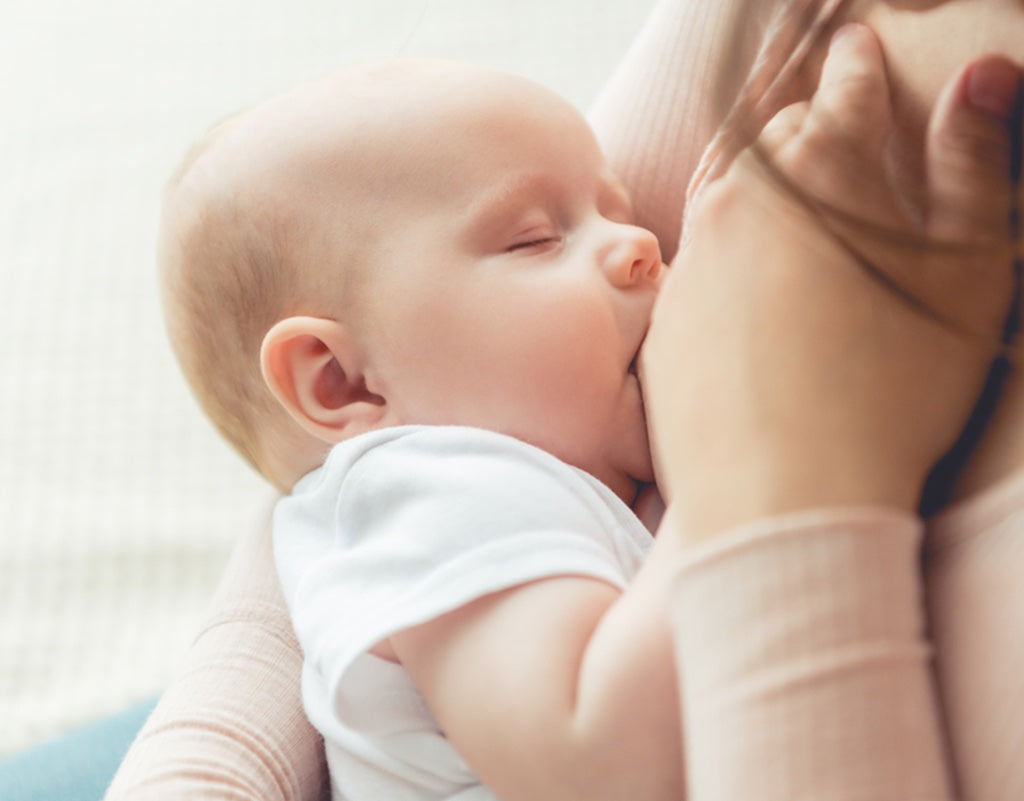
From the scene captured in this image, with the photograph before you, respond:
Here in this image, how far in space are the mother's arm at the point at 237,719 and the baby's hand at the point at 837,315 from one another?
36cm

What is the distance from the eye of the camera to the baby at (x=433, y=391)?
0.58m

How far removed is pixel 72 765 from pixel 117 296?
0.72 meters

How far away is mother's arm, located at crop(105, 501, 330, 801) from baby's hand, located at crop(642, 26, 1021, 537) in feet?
1.17

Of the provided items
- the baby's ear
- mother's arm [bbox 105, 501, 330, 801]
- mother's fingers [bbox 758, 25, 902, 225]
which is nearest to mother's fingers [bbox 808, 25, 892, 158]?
mother's fingers [bbox 758, 25, 902, 225]

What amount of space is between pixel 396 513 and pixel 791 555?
0.91 feet

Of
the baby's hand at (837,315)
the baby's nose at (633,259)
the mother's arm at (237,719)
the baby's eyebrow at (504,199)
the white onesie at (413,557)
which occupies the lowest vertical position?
the mother's arm at (237,719)

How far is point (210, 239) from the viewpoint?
2.60 feet

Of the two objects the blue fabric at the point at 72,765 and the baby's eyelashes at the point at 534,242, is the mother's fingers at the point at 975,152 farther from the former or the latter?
the blue fabric at the point at 72,765

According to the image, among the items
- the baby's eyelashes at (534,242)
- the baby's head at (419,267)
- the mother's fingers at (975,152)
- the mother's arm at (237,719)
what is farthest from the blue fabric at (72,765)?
the mother's fingers at (975,152)

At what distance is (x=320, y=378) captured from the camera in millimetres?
754

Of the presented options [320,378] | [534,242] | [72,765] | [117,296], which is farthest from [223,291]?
[117,296]

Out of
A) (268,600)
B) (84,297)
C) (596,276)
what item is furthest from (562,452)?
(84,297)

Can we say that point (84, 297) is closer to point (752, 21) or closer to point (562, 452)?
point (562, 452)

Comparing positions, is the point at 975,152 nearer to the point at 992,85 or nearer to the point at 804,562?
the point at 992,85
